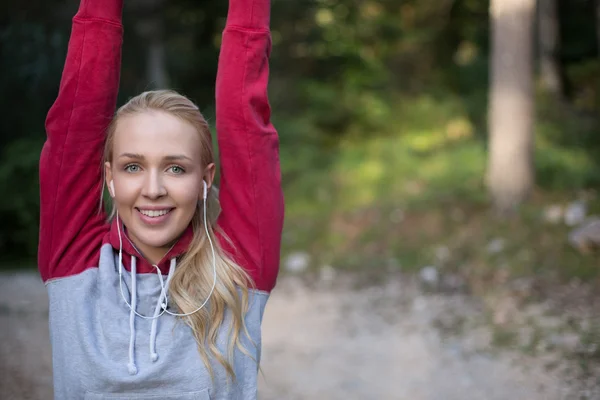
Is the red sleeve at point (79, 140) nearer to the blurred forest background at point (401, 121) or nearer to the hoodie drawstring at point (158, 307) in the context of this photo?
the hoodie drawstring at point (158, 307)

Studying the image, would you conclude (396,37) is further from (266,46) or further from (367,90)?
(266,46)

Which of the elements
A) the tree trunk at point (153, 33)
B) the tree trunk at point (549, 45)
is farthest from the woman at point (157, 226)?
the tree trunk at point (549, 45)

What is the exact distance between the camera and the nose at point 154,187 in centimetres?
180

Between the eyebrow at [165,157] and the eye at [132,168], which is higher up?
the eyebrow at [165,157]

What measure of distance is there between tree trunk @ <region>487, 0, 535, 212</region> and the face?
617cm

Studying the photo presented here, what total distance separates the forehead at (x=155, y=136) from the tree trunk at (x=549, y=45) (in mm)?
14067

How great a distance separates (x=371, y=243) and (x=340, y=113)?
19.5 feet

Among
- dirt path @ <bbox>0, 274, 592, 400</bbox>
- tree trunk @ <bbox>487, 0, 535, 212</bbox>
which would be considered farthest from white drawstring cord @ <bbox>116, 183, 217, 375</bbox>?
tree trunk @ <bbox>487, 0, 535, 212</bbox>

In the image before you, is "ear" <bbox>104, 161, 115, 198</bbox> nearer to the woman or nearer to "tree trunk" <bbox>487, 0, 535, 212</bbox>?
the woman

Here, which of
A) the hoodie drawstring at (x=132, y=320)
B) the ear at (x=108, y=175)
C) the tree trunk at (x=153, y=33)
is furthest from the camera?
the tree trunk at (x=153, y=33)

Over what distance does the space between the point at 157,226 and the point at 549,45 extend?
612 inches

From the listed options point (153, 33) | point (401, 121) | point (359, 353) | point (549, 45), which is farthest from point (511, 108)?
point (549, 45)

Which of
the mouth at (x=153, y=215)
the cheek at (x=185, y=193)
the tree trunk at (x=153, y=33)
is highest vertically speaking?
the tree trunk at (x=153, y=33)

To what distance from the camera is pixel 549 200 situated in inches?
307
